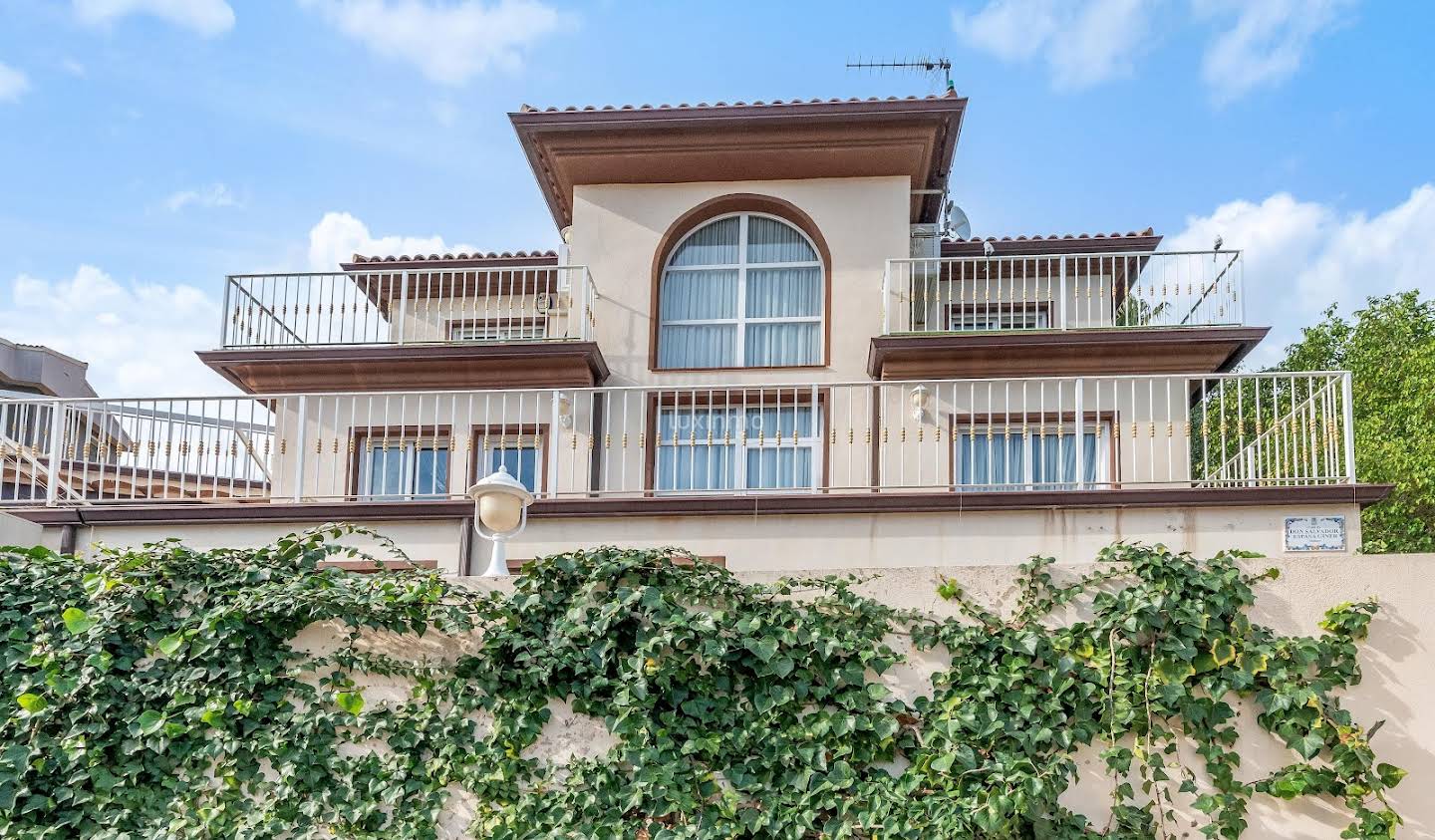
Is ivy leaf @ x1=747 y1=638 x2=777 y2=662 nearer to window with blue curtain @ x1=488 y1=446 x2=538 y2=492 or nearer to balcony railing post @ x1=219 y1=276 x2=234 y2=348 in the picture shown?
window with blue curtain @ x1=488 y1=446 x2=538 y2=492

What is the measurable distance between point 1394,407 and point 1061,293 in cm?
1307

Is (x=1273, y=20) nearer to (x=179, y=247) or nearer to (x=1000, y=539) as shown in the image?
(x=1000, y=539)

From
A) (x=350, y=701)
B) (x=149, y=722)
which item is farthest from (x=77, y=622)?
(x=350, y=701)

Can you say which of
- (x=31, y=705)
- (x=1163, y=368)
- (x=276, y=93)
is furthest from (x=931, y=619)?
(x=276, y=93)

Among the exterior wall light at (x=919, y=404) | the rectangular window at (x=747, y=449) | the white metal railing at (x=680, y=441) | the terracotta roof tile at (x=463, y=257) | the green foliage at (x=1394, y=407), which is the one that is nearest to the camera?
the white metal railing at (x=680, y=441)

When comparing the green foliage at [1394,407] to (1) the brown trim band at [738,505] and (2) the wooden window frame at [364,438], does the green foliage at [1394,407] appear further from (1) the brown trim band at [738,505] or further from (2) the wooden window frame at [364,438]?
(2) the wooden window frame at [364,438]

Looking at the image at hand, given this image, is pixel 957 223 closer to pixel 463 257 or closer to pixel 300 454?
pixel 463 257

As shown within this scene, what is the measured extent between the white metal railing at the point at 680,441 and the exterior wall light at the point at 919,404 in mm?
25

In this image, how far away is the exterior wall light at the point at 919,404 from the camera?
35.7 feet

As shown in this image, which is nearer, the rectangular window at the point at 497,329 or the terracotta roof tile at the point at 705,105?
the terracotta roof tile at the point at 705,105

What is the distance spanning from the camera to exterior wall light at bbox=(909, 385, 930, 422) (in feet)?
35.7

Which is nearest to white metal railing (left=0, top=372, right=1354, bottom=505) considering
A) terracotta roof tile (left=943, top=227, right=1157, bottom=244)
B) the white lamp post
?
terracotta roof tile (left=943, top=227, right=1157, bottom=244)

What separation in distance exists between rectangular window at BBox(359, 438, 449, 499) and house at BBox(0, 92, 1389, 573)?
0.03 m

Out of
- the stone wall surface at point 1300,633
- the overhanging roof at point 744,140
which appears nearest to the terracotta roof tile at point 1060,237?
the overhanging roof at point 744,140
